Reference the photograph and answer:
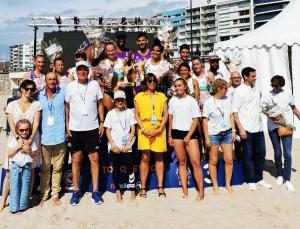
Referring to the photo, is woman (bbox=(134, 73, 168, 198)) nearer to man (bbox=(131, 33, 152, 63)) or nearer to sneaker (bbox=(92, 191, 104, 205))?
sneaker (bbox=(92, 191, 104, 205))

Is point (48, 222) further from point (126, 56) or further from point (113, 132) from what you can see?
point (126, 56)

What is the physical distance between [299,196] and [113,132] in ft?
9.12

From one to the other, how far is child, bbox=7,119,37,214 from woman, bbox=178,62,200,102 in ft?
7.29

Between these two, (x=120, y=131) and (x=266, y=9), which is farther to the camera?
(x=266, y=9)

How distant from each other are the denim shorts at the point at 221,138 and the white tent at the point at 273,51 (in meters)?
4.62

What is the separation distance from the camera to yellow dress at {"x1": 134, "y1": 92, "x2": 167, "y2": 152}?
4.31m

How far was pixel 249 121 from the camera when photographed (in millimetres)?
4691

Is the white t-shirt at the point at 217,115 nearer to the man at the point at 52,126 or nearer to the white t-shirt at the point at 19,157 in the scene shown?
the man at the point at 52,126

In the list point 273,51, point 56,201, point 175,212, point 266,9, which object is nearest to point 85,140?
point 56,201

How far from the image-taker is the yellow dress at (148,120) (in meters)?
4.31

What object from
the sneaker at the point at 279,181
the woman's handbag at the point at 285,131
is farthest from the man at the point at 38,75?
the sneaker at the point at 279,181

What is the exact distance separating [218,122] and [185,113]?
1.71 ft

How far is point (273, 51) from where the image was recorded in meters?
8.58

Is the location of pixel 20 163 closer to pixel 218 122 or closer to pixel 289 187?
pixel 218 122
